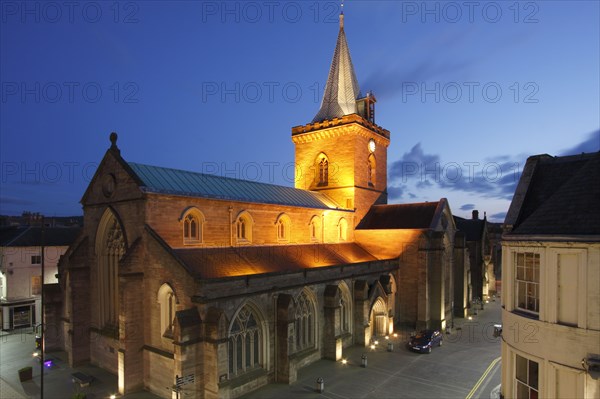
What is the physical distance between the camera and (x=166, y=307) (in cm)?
1878

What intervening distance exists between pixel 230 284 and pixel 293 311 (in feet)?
14.2

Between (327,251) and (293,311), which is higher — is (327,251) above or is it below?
above

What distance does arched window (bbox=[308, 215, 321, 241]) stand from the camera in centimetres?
3022

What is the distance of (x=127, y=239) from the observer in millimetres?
20016

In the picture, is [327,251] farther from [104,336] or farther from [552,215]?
[552,215]

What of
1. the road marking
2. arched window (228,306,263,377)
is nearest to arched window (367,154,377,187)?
the road marking

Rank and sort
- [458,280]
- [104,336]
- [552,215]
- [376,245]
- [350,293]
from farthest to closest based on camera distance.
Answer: [458,280] < [376,245] < [350,293] < [104,336] < [552,215]

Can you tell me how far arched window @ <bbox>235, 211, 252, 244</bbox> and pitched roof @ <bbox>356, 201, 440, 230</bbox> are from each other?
45.1 feet

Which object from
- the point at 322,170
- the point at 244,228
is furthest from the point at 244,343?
the point at 322,170

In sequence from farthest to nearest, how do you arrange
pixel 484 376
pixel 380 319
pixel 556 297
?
pixel 380 319
pixel 484 376
pixel 556 297

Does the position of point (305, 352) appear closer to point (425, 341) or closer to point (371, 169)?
point (425, 341)

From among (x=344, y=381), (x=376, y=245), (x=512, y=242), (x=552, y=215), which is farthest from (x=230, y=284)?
(x=376, y=245)

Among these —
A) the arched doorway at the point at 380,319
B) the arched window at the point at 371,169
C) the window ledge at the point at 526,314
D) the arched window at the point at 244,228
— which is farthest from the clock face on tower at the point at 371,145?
the window ledge at the point at 526,314

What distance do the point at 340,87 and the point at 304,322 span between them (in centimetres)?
2626
